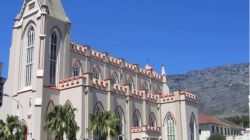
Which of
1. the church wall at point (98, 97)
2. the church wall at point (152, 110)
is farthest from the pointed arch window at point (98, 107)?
the church wall at point (152, 110)

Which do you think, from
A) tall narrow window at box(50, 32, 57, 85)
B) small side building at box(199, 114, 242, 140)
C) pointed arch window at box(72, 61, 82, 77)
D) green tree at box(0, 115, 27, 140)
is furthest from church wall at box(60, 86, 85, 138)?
small side building at box(199, 114, 242, 140)

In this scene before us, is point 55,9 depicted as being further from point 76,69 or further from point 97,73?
point 97,73

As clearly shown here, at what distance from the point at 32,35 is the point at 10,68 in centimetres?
627

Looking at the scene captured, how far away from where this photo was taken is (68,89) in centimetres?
5588

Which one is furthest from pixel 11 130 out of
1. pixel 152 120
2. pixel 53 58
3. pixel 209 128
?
pixel 209 128

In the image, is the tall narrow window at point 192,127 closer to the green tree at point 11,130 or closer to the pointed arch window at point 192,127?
the pointed arch window at point 192,127

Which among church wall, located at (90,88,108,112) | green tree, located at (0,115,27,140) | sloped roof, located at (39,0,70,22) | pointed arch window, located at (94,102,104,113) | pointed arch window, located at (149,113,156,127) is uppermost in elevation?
sloped roof, located at (39,0,70,22)

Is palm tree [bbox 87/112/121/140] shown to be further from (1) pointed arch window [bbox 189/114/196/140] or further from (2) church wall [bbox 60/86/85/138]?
(1) pointed arch window [bbox 189/114/196/140]

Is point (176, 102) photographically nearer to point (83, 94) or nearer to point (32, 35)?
point (83, 94)

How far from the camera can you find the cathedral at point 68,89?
54406 millimetres

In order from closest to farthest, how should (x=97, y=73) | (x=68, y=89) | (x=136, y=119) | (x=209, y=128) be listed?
(x=68, y=89) < (x=136, y=119) < (x=97, y=73) < (x=209, y=128)

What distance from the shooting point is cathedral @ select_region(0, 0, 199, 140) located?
54406 mm

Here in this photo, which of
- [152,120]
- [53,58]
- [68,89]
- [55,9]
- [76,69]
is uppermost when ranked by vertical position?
[55,9]

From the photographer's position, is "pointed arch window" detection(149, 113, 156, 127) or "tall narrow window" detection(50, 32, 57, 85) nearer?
"tall narrow window" detection(50, 32, 57, 85)
